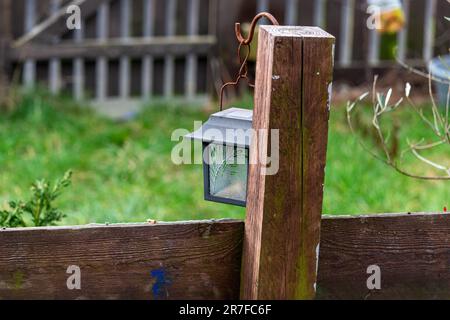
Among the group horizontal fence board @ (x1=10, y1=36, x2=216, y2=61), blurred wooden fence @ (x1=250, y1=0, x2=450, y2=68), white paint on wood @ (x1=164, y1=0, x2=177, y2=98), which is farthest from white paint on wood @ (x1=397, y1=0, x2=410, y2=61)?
white paint on wood @ (x1=164, y1=0, x2=177, y2=98)

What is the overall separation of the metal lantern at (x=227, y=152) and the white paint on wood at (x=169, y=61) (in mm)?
4739

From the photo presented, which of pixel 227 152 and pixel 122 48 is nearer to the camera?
pixel 227 152

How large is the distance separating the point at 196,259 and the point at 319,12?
515 cm

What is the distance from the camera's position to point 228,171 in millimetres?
2238

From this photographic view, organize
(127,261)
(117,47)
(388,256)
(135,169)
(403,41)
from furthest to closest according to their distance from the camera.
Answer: (403,41), (117,47), (135,169), (388,256), (127,261)

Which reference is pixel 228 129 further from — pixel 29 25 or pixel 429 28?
pixel 429 28

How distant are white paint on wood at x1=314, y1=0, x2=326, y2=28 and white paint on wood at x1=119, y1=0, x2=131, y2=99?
149cm

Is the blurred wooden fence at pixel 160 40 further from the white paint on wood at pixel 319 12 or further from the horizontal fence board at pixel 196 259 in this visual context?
the horizontal fence board at pixel 196 259

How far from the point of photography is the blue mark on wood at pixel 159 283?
2.18 metres

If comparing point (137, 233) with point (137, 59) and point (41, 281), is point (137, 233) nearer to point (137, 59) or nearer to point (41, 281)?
point (41, 281)

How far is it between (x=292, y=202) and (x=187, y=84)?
5.08m

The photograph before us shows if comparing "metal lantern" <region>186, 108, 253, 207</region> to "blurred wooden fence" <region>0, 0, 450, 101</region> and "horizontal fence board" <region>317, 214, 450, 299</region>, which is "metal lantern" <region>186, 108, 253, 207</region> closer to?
"horizontal fence board" <region>317, 214, 450, 299</region>

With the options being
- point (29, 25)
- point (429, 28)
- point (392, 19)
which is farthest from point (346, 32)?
point (29, 25)

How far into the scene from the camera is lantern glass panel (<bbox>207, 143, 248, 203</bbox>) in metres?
2.18
